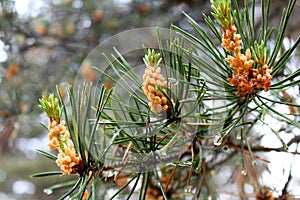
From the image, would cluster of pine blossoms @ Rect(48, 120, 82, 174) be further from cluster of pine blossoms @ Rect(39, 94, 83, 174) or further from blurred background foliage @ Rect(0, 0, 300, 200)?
blurred background foliage @ Rect(0, 0, 300, 200)

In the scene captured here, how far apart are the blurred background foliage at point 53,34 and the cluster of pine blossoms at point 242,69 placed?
0.58 metres

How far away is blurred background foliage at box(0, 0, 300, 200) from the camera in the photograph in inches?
35.3

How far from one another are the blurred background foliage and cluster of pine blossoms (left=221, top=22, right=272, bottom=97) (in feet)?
1.91

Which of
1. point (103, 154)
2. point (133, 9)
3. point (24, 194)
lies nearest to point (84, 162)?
point (103, 154)

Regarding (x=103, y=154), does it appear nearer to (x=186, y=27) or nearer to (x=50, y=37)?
(x=186, y=27)

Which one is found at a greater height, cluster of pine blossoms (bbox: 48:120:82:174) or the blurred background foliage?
the blurred background foliage

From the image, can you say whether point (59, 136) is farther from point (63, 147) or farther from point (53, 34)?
point (53, 34)

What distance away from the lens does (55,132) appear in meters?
0.32

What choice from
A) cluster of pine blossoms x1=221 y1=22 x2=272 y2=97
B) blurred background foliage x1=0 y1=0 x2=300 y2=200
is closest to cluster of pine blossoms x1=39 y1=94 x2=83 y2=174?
cluster of pine blossoms x1=221 y1=22 x2=272 y2=97

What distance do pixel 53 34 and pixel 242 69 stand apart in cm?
84

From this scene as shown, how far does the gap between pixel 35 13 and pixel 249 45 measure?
35.0 inches

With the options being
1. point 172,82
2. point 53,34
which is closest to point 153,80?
point 172,82

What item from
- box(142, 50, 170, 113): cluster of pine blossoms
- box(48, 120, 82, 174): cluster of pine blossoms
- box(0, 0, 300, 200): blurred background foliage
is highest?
box(0, 0, 300, 200): blurred background foliage

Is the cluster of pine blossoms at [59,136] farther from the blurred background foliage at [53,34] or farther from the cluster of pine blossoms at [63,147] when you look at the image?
the blurred background foliage at [53,34]
